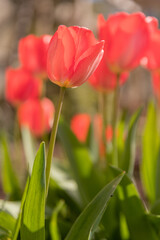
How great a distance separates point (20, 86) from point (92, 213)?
612 mm

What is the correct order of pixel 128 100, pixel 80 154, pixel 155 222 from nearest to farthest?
pixel 155 222 < pixel 80 154 < pixel 128 100

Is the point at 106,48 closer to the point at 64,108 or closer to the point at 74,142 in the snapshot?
the point at 74,142

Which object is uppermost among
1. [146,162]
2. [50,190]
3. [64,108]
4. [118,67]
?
[118,67]

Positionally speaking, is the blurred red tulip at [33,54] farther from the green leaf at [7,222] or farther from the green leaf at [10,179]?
the green leaf at [7,222]

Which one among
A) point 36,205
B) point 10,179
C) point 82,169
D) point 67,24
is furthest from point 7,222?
point 67,24

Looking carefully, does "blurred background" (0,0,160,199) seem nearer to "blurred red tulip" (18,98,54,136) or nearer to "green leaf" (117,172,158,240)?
"blurred red tulip" (18,98,54,136)

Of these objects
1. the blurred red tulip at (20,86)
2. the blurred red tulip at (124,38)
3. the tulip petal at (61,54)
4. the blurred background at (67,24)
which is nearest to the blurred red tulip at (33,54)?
the blurred red tulip at (20,86)

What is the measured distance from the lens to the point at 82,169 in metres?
0.69

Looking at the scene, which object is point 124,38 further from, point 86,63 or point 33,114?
point 33,114

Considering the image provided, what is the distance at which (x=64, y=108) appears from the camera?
3.84 metres

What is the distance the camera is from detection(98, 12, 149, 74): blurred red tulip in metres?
0.60

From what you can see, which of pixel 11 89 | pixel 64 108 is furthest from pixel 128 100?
pixel 11 89

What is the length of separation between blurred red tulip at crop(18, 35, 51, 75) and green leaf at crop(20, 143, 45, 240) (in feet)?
1.37

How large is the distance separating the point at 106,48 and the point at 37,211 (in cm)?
32
